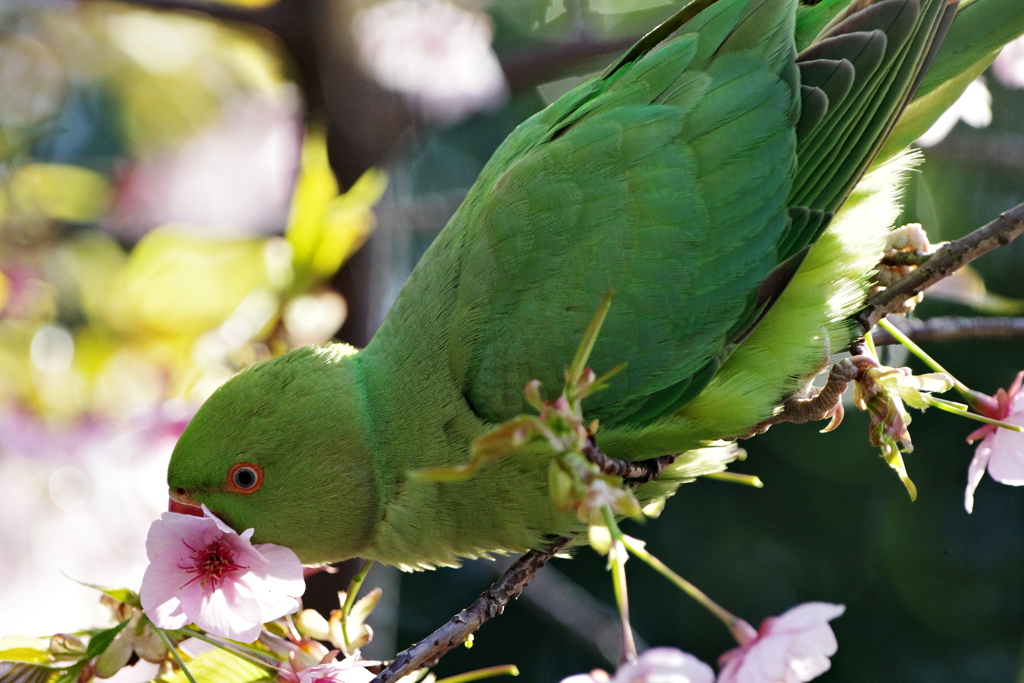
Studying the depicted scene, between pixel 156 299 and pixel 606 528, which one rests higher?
pixel 606 528

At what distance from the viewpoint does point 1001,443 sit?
1.45 m

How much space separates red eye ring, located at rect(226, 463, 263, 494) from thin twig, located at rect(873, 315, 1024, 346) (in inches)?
48.4

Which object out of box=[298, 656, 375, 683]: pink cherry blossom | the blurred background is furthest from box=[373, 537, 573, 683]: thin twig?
the blurred background

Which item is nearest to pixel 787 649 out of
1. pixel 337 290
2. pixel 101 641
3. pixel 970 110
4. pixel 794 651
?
pixel 794 651

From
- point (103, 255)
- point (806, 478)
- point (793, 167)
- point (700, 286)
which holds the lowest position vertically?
point (806, 478)

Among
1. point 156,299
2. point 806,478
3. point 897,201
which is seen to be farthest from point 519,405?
point 806,478

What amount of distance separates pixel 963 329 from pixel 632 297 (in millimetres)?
743

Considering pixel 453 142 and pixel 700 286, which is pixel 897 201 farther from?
pixel 453 142

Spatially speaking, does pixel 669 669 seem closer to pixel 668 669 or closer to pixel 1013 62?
pixel 668 669

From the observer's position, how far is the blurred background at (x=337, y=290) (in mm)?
2379

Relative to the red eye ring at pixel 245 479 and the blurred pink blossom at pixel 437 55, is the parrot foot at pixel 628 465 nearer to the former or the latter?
the red eye ring at pixel 245 479

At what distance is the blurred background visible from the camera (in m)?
2.38

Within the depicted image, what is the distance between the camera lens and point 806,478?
462 centimetres

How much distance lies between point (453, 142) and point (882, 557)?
3358 millimetres
